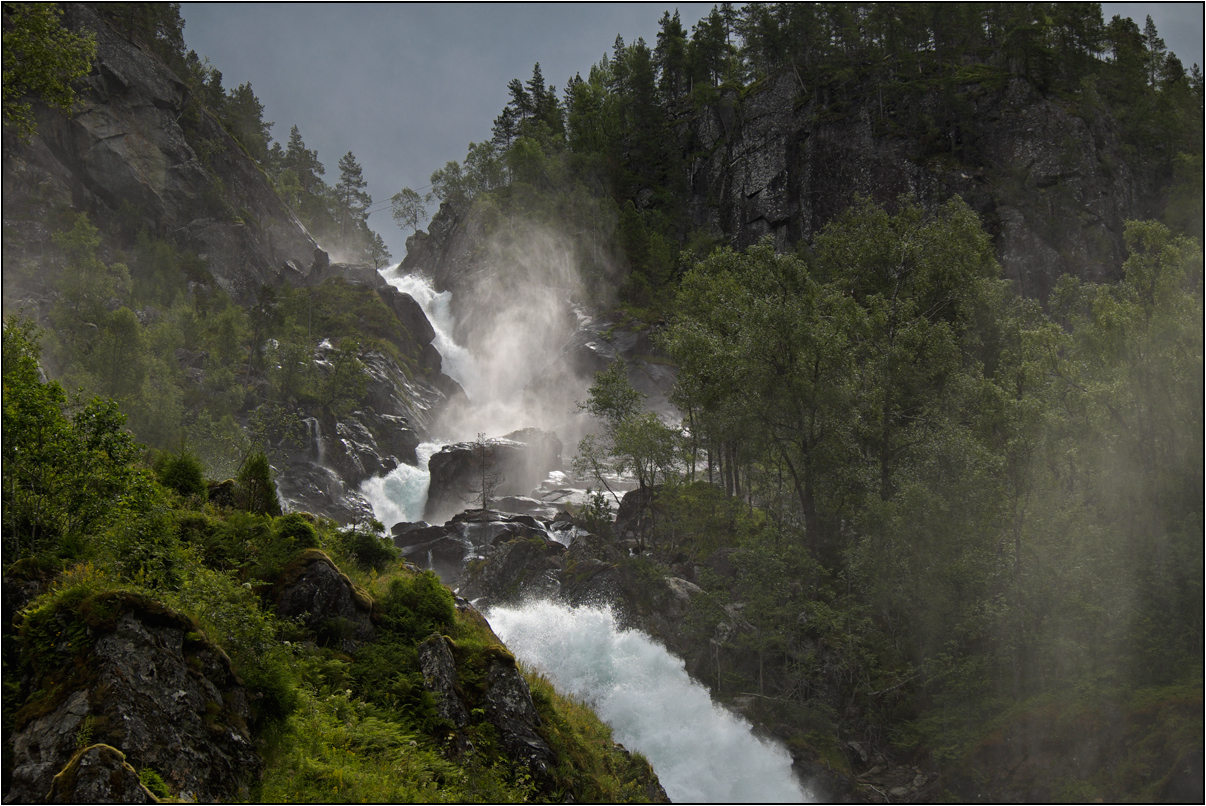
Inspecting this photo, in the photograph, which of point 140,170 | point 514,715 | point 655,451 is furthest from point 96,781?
point 140,170

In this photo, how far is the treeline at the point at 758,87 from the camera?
66688 mm

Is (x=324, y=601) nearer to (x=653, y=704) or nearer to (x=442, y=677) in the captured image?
(x=442, y=677)

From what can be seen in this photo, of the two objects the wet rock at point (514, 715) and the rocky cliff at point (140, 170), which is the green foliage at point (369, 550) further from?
the rocky cliff at point (140, 170)

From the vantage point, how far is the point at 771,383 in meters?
31.5

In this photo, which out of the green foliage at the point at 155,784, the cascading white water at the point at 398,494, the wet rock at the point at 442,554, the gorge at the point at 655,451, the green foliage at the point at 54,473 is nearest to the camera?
the green foliage at the point at 155,784

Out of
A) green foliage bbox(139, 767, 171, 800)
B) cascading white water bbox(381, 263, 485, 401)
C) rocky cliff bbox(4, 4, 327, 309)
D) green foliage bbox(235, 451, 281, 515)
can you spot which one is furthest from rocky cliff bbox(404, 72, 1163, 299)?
green foliage bbox(139, 767, 171, 800)

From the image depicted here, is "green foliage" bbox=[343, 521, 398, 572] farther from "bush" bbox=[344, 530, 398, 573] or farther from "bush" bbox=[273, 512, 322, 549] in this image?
"bush" bbox=[273, 512, 322, 549]

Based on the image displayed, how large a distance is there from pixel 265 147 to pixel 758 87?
3091 inches

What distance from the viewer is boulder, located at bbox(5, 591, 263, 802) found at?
26.3ft

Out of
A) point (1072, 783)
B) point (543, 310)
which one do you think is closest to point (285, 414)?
point (543, 310)

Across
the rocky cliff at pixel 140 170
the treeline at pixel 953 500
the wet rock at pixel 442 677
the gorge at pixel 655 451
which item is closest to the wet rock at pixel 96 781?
the gorge at pixel 655 451

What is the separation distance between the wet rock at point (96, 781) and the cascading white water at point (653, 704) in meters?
18.8

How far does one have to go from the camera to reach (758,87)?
3317 inches

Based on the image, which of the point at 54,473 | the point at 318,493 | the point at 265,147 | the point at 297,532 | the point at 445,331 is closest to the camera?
the point at 54,473
